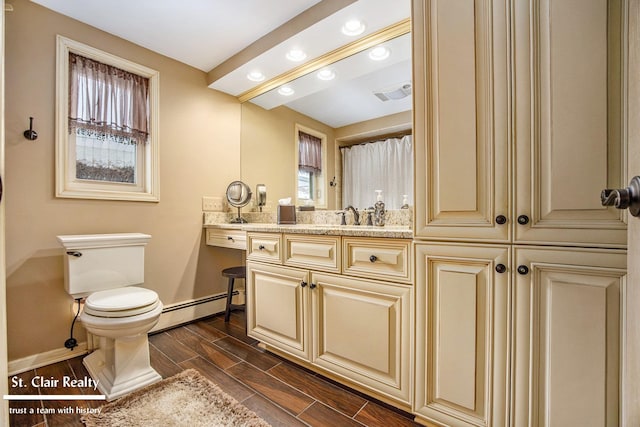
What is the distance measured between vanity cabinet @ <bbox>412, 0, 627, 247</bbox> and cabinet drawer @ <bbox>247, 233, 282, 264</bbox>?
928 mm

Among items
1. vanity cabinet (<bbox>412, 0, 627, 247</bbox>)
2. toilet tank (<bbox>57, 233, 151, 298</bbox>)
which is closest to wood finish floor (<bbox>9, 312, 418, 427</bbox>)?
toilet tank (<bbox>57, 233, 151, 298</bbox>)

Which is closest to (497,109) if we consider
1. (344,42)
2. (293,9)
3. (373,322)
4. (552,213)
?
(552,213)

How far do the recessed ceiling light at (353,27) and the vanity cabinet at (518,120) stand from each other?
0.70 m

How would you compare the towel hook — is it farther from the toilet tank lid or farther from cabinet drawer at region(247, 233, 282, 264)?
cabinet drawer at region(247, 233, 282, 264)

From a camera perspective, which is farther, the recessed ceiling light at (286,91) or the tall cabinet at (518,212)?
the recessed ceiling light at (286,91)

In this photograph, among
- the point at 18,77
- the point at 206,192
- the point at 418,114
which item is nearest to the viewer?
the point at 418,114

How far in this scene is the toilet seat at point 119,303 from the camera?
4.95ft

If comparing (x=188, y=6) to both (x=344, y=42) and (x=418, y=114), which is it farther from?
(x=418, y=114)

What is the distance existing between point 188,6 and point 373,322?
7.51ft

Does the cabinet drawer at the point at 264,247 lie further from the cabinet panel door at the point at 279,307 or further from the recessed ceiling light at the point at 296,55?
the recessed ceiling light at the point at 296,55

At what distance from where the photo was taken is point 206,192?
2.70 metres

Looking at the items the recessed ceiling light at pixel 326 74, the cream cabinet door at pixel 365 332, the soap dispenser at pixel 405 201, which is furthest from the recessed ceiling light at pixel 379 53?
the cream cabinet door at pixel 365 332

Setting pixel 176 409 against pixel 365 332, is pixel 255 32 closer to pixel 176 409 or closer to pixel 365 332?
pixel 365 332

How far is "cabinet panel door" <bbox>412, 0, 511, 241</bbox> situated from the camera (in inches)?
41.3
